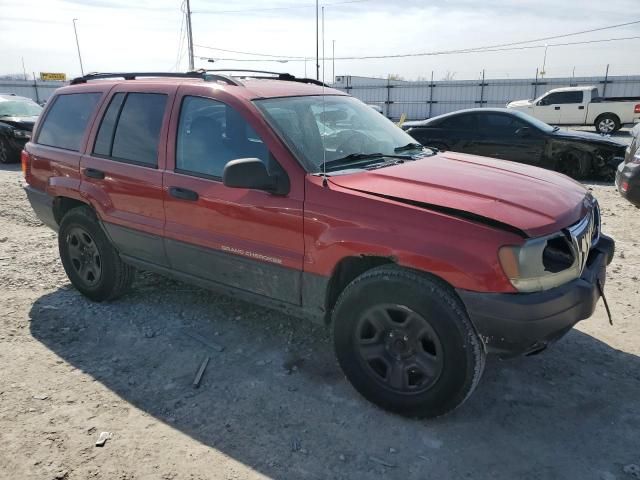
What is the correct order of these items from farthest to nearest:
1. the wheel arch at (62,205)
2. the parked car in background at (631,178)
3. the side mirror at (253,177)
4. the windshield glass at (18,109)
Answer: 1. the windshield glass at (18,109)
2. the parked car in background at (631,178)
3. the wheel arch at (62,205)
4. the side mirror at (253,177)

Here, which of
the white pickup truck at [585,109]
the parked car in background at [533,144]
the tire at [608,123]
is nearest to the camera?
the parked car in background at [533,144]

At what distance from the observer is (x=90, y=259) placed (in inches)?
171

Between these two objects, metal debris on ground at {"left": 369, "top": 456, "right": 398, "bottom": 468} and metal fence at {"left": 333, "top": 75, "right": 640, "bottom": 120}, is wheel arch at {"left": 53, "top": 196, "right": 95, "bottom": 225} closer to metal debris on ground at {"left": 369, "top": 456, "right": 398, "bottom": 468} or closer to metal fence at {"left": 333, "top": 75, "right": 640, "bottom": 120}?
metal debris on ground at {"left": 369, "top": 456, "right": 398, "bottom": 468}

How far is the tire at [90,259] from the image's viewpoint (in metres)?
4.20

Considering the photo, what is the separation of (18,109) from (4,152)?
4.34 feet

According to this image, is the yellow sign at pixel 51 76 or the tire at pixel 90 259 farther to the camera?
the yellow sign at pixel 51 76

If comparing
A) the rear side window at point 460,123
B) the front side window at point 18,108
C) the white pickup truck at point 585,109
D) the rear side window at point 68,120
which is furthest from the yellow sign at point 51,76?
the rear side window at point 68,120

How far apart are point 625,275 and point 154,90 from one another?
4.54 metres

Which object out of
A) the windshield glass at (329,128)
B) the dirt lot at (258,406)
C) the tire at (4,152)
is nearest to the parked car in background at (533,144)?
the dirt lot at (258,406)

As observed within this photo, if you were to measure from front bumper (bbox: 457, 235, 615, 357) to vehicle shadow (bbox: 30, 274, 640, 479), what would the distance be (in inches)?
20.6

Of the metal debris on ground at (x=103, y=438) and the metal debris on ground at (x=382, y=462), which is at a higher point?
the metal debris on ground at (x=382, y=462)

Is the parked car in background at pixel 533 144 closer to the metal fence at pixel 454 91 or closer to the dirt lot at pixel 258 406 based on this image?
the dirt lot at pixel 258 406

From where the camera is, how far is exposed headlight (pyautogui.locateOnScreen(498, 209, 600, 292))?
2.43m

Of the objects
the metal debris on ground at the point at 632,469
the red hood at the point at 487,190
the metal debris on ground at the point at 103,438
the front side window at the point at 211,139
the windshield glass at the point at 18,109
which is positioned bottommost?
the metal debris on ground at the point at 103,438
